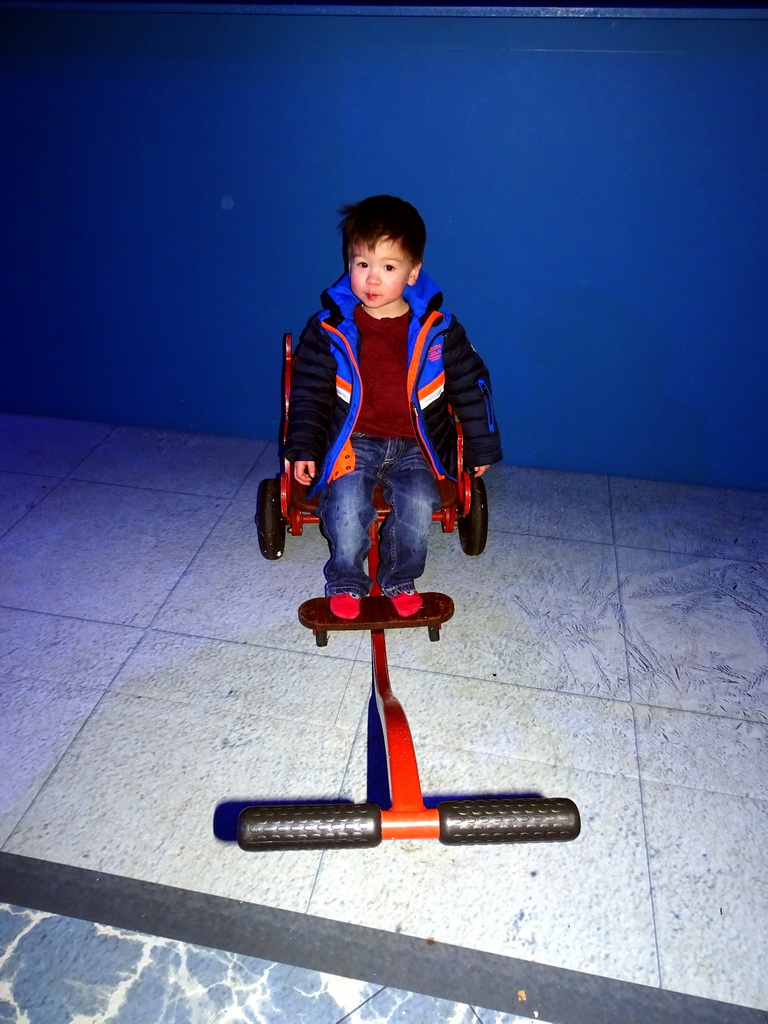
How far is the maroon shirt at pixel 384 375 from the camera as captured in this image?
6.81 ft

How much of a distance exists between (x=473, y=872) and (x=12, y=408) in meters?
2.75

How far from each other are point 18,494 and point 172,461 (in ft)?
1.90

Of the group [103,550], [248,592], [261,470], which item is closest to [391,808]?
[248,592]

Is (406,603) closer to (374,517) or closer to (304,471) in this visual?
(374,517)

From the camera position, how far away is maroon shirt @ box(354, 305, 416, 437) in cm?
207

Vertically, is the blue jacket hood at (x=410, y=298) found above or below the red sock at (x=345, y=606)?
above

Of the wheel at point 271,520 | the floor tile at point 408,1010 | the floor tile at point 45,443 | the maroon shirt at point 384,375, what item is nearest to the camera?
the floor tile at point 408,1010

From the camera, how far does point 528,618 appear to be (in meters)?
2.21

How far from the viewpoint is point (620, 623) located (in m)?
2.21

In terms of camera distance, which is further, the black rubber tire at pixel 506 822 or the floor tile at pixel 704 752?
the floor tile at pixel 704 752

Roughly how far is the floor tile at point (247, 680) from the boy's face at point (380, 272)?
1.03 meters

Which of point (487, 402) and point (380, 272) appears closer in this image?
point (380, 272)

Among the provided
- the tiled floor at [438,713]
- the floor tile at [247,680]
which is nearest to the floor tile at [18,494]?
the tiled floor at [438,713]

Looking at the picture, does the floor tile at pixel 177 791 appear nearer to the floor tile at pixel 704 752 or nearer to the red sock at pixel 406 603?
the red sock at pixel 406 603
